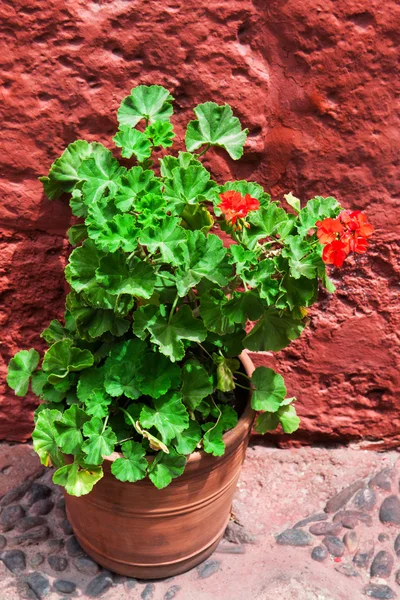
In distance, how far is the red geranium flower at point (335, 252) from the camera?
5.73ft

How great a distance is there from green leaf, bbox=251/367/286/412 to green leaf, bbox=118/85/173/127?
30.1 inches

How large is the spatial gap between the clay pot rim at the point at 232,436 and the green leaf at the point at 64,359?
0.82ft

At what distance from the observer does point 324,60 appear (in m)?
2.16

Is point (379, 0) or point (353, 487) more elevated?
point (379, 0)

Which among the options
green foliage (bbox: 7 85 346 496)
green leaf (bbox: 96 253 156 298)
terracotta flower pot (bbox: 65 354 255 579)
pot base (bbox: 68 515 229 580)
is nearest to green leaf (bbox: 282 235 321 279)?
green foliage (bbox: 7 85 346 496)

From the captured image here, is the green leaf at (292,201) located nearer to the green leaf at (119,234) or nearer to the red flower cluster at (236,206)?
the red flower cluster at (236,206)

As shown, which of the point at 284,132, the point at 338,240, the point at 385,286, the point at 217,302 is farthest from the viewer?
the point at 385,286

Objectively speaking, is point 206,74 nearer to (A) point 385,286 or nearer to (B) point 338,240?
(B) point 338,240

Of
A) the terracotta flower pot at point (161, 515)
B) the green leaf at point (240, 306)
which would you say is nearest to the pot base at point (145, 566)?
the terracotta flower pot at point (161, 515)

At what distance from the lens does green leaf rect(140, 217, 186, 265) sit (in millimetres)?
1790

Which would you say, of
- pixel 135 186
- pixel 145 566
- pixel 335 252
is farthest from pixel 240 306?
pixel 145 566

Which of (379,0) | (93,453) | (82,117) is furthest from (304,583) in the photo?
(379,0)

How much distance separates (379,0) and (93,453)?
1.46 metres

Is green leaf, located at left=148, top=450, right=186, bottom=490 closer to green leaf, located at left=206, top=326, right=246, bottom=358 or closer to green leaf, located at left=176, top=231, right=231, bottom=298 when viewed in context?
green leaf, located at left=206, top=326, right=246, bottom=358
